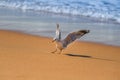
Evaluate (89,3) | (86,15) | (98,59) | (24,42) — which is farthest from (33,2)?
(98,59)

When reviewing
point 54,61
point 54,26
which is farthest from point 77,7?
point 54,61

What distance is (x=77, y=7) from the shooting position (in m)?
15.3

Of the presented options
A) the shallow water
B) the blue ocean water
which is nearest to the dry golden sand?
the shallow water

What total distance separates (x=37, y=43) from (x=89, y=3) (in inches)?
322

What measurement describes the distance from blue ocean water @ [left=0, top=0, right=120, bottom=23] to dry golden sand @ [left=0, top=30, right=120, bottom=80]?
478 centimetres

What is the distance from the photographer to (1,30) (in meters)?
9.91

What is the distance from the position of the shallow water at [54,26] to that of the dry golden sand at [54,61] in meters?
1.03

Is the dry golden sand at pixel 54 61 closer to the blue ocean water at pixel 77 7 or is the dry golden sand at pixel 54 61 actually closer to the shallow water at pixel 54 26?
the shallow water at pixel 54 26

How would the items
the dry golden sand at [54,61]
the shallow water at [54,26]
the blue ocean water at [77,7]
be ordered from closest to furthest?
the dry golden sand at [54,61] < the shallow water at [54,26] < the blue ocean water at [77,7]

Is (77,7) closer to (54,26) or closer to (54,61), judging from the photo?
(54,26)

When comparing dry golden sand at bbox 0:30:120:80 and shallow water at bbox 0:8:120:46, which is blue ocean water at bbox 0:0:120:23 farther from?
dry golden sand at bbox 0:30:120:80

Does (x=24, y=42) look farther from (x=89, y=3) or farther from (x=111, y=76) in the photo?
(x=89, y=3)

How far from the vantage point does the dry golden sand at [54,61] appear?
539 cm

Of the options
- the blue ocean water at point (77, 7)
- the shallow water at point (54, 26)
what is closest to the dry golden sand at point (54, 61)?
the shallow water at point (54, 26)
